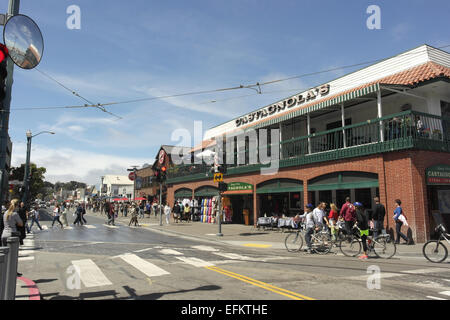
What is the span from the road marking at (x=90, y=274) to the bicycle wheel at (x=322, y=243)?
25.0ft

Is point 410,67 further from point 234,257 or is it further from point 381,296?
point 381,296

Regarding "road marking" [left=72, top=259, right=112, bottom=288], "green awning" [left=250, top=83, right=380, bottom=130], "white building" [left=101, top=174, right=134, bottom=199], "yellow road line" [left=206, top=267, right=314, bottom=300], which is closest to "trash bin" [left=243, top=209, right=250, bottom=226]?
"green awning" [left=250, top=83, right=380, bottom=130]

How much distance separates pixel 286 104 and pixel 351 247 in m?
13.5

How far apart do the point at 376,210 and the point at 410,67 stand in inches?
318

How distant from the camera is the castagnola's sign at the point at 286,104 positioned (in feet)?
67.3

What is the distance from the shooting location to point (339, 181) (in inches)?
643

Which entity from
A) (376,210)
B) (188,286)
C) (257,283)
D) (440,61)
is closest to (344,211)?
(376,210)

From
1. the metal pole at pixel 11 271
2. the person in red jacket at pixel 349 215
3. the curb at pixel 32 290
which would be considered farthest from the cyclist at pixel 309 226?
the metal pole at pixel 11 271

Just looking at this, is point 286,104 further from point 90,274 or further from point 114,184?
point 114,184

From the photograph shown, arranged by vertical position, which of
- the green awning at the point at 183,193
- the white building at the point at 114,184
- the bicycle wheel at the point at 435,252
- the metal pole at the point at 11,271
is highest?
the white building at the point at 114,184

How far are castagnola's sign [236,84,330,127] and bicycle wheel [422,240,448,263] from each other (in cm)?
1221

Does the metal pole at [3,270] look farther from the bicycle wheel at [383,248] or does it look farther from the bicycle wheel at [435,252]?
the bicycle wheel at [435,252]
